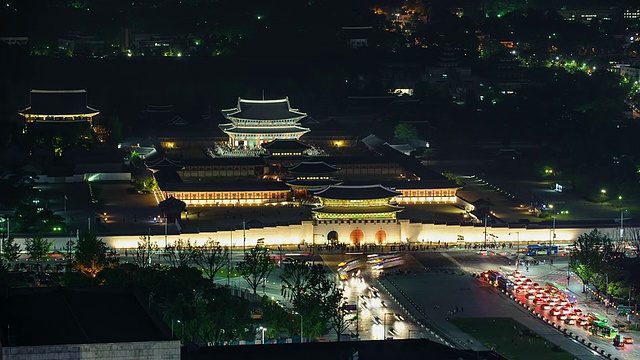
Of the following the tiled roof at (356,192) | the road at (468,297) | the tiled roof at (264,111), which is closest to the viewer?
the road at (468,297)

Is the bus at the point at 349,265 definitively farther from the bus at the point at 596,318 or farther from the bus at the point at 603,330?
the bus at the point at 603,330

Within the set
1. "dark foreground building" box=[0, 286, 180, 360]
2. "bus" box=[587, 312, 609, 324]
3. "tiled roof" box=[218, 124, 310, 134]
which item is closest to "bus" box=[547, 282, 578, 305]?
"bus" box=[587, 312, 609, 324]

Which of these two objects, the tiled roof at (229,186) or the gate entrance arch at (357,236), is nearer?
the gate entrance arch at (357,236)

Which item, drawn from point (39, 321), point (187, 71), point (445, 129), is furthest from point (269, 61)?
point (39, 321)

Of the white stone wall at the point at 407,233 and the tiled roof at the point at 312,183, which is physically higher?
the tiled roof at the point at 312,183

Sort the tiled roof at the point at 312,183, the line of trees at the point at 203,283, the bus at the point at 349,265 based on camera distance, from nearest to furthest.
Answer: the line of trees at the point at 203,283 < the bus at the point at 349,265 < the tiled roof at the point at 312,183

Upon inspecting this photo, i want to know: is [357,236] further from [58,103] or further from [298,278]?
[58,103]

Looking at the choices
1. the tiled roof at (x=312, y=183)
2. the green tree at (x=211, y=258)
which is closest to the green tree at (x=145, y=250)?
the green tree at (x=211, y=258)
